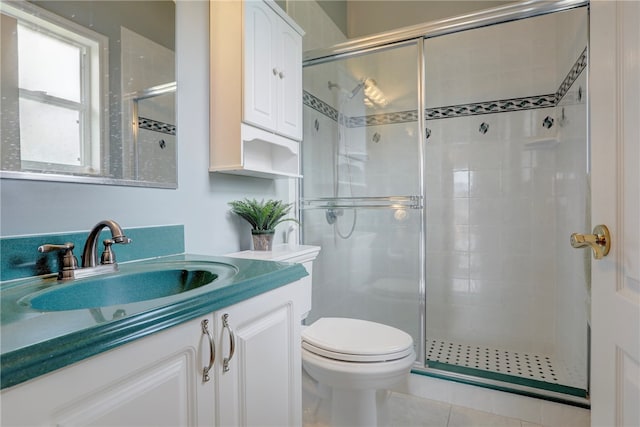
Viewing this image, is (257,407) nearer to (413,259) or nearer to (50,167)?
(50,167)

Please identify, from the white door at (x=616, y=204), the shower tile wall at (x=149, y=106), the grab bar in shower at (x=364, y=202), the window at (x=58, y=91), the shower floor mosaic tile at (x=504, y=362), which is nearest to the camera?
the white door at (x=616, y=204)

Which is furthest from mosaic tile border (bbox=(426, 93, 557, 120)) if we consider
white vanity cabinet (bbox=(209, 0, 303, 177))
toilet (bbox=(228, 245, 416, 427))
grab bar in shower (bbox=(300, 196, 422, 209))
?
toilet (bbox=(228, 245, 416, 427))

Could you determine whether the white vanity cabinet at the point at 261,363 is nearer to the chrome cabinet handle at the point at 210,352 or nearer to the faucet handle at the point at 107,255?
the chrome cabinet handle at the point at 210,352

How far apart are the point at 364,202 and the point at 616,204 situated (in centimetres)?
162

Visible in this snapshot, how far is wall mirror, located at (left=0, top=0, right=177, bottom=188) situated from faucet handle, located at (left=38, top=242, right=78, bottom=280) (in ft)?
0.62

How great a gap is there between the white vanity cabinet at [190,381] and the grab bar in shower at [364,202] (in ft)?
3.92

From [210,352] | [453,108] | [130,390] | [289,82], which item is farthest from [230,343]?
[453,108]

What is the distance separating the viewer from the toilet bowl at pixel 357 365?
1.31 metres

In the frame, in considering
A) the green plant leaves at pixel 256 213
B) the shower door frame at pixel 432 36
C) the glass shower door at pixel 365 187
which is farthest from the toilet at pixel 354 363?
the glass shower door at pixel 365 187

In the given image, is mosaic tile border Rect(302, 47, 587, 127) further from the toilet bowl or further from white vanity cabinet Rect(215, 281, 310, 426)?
white vanity cabinet Rect(215, 281, 310, 426)

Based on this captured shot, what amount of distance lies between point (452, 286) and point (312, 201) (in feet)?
4.10

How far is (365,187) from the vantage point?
2.45m

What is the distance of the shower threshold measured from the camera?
1676 mm

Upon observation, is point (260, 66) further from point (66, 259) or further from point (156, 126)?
point (66, 259)
